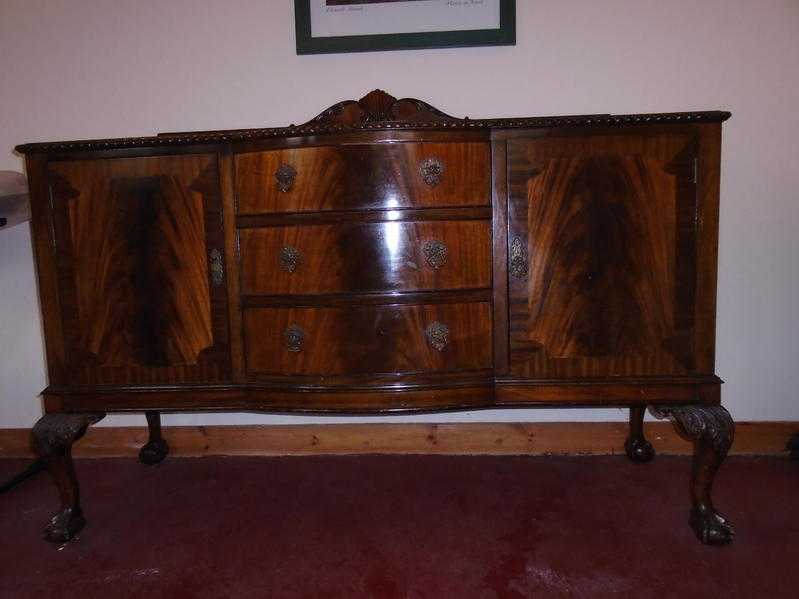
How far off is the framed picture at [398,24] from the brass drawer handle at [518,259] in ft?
3.06

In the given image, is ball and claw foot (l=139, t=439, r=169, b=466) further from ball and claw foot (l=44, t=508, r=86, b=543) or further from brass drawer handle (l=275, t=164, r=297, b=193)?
brass drawer handle (l=275, t=164, r=297, b=193)

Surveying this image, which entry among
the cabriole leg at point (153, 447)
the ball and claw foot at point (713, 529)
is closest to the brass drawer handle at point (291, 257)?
the cabriole leg at point (153, 447)

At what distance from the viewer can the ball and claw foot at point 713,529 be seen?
138cm

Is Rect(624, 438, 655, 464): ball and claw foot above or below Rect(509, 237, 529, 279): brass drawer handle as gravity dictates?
below

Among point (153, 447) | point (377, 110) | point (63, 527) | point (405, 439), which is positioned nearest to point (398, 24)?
point (377, 110)

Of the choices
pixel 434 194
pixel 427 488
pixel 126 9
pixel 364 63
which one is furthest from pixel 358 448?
pixel 126 9

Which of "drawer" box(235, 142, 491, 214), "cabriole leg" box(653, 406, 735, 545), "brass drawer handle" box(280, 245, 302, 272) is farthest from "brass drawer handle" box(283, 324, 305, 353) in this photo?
"cabriole leg" box(653, 406, 735, 545)

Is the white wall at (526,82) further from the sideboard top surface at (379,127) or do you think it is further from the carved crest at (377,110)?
the sideboard top surface at (379,127)

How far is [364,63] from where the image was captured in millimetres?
1907

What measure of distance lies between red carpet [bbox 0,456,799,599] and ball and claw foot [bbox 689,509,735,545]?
25mm

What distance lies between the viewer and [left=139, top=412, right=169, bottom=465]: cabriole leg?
200cm

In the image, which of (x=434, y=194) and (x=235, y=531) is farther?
(x=235, y=531)

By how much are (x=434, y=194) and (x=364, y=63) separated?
89cm

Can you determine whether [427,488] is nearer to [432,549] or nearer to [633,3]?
[432,549]
